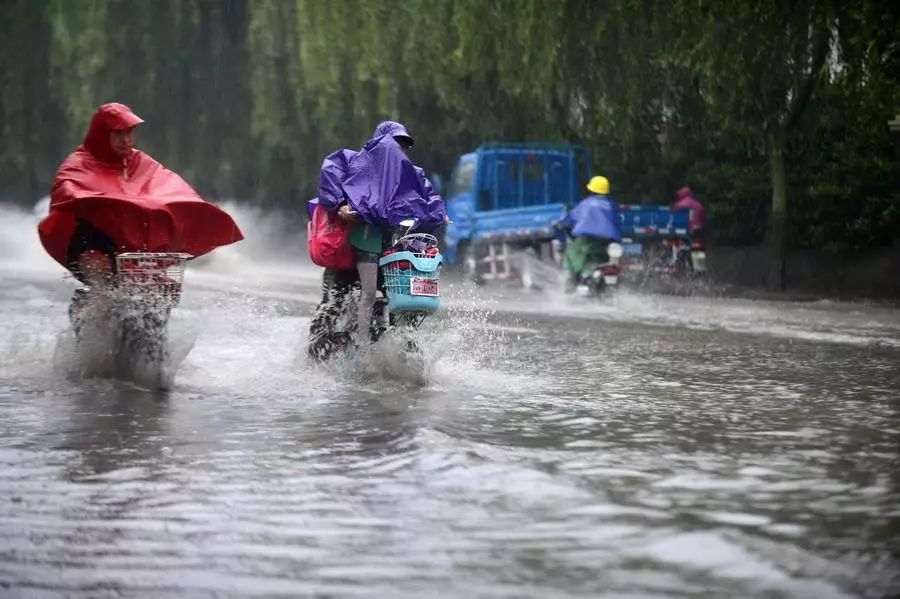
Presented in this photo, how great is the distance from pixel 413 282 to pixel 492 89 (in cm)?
2042

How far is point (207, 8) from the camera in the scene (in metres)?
36.3

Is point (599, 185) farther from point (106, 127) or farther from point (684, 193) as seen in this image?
point (106, 127)

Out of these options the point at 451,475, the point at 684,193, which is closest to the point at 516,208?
the point at 684,193

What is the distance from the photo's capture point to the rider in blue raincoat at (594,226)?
21531mm

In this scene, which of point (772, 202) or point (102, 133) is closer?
point (102, 133)

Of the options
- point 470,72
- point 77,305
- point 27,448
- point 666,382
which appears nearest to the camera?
point 27,448

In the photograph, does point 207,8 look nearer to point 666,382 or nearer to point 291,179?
point 291,179

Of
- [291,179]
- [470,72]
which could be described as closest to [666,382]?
[470,72]

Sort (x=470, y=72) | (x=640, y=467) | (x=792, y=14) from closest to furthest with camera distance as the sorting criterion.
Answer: (x=640, y=467), (x=792, y=14), (x=470, y=72)

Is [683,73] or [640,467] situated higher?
[683,73]

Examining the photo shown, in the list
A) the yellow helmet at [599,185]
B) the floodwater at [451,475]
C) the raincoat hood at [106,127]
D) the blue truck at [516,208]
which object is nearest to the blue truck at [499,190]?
the blue truck at [516,208]

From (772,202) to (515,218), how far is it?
167 inches

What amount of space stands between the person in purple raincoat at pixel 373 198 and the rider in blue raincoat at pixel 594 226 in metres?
11.5

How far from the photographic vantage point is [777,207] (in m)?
25.8
